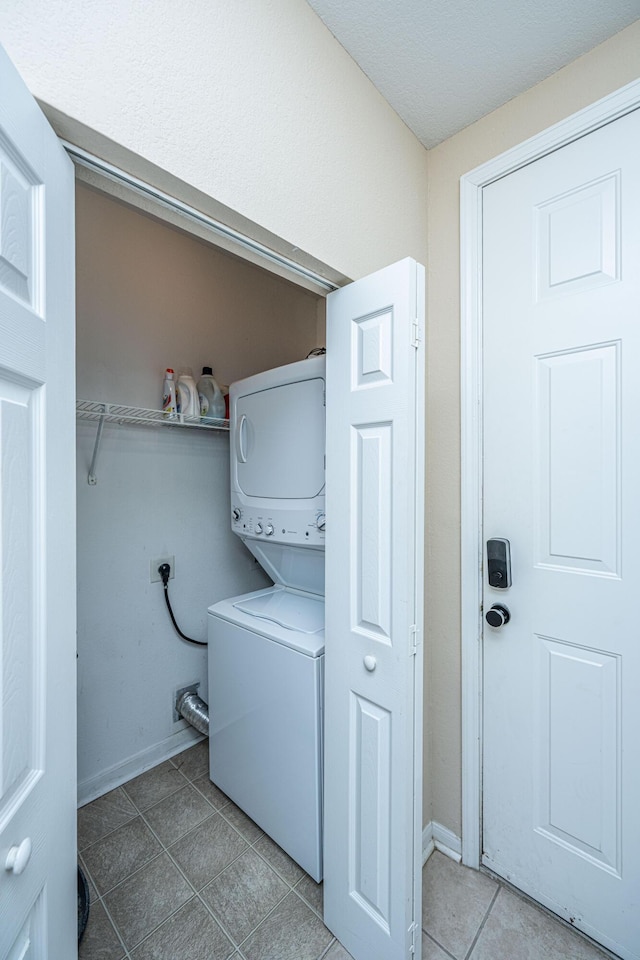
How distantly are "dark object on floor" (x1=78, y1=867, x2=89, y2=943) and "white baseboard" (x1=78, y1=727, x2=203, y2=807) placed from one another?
0.41 metres

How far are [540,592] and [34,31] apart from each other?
1705mm

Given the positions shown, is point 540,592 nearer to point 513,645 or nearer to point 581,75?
point 513,645

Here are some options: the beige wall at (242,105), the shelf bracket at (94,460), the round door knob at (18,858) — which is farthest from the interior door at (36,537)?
the shelf bracket at (94,460)

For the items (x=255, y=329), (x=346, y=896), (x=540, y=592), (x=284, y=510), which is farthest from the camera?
(x=255, y=329)

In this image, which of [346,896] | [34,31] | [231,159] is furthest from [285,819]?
[34,31]

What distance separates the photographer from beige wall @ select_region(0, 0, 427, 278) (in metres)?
0.68

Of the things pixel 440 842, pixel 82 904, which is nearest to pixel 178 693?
pixel 82 904

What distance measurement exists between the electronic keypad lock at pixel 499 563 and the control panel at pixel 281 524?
0.57m

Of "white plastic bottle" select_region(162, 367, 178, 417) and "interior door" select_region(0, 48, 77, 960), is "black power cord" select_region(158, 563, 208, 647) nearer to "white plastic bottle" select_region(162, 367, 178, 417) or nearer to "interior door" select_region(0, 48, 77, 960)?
"white plastic bottle" select_region(162, 367, 178, 417)

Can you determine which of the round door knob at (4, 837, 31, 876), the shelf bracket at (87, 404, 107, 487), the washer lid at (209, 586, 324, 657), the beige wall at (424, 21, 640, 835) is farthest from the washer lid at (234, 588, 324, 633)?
the round door knob at (4, 837, 31, 876)

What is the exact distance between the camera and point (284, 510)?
5.41 feet

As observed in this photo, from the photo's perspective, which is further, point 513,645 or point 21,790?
point 513,645

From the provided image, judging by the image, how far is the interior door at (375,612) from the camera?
1.07 meters

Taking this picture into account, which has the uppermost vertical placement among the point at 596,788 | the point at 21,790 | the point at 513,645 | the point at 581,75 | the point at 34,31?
the point at 581,75
